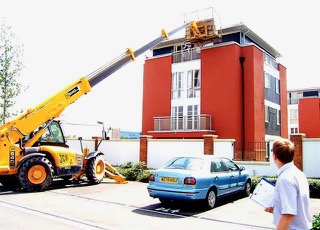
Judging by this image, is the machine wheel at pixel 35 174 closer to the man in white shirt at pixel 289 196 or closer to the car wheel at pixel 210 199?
the car wheel at pixel 210 199

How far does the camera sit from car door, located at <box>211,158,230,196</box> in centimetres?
945

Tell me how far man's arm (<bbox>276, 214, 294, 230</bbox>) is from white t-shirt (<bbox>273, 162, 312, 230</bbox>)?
38mm

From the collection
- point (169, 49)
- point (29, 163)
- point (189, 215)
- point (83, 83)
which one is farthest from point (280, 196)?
point (169, 49)

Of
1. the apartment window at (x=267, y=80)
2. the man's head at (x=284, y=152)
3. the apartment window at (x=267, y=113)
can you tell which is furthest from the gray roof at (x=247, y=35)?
the man's head at (x=284, y=152)

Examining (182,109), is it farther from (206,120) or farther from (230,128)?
(230,128)

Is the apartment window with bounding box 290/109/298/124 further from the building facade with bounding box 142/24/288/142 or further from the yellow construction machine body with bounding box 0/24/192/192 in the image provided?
the yellow construction machine body with bounding box 0/24/192/192

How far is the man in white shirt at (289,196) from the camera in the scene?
9.26 feet

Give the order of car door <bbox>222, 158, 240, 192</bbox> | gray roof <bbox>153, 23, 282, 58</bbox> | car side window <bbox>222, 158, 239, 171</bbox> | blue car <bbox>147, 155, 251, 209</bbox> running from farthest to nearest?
gray roof <bbox>153, 23, 282, 58</bbox>, car side window <bbox>222, 158, 239, 171</bbox>, car door <bbox>222, 158, 240, 192</bbox>, blue car <bbox>147, 155, 251, 209</bbox>

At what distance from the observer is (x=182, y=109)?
27016 millimetres

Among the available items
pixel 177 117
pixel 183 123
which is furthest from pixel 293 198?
pixel 177 117

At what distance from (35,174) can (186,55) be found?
18.9 meters

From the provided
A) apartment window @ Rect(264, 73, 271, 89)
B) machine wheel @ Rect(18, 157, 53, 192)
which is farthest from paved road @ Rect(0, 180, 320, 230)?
apartment window @ Rect(264, 73, 271, 89)

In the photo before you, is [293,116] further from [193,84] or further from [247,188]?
[247,188]

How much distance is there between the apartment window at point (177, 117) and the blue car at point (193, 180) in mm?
15547
